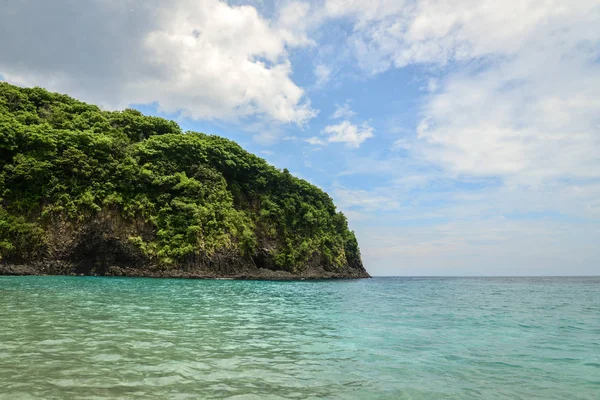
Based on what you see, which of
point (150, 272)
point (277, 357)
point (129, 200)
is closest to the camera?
point (277, 357)

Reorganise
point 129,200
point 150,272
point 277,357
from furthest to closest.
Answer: point 129,200 < point 150,272 < point 277,357

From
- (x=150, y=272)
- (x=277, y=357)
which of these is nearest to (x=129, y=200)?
(x=150, y=272)

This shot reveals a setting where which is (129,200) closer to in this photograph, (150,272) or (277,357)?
(150,272)

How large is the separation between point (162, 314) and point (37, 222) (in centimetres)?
3543

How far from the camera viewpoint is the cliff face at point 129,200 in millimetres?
38094

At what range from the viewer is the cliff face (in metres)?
38.1

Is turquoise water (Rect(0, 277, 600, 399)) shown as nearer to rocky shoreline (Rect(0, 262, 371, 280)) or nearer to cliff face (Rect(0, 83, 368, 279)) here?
rocky shoreline (Rect(0, 262, 371, 280))

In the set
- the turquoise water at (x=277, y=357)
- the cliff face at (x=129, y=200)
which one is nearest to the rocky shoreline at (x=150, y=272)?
the cliff face at (x=129, y=200)

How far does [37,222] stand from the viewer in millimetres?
38344

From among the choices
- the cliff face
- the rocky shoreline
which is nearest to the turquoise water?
the rocky shoreline

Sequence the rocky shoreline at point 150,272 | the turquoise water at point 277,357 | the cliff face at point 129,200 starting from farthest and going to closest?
the cliff face at point 129,200 → the rocky shoreline at point 150,272 → the turquoise water at point 277,357

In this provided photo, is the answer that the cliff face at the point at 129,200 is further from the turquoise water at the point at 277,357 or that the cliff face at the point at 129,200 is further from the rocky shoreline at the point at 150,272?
the turquoise water at the point at 277,357

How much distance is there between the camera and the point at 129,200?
43.5 m

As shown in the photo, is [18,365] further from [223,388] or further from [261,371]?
[261,371]
